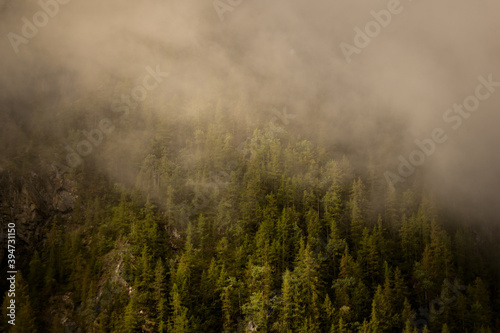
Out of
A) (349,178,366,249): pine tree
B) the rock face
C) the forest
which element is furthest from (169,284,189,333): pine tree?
the rock face

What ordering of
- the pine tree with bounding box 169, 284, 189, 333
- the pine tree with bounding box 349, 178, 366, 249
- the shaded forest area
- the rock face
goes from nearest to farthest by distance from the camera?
the pine tree with bounding box 169, 284, 189, 333
the shaded forest area
the pine tree with bounding box 349, 178, 366, 249
the rock face

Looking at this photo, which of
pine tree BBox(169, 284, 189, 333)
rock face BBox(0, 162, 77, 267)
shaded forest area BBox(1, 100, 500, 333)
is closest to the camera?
pine tree BBox(169, 284, 189, 333)

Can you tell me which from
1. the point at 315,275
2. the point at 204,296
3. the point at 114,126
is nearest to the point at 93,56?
the point at 114,126

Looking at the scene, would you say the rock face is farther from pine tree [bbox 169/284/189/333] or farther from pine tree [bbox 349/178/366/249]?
pine tree [bbox 349/178/366/249]

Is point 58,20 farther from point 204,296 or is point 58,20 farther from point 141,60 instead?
point 204,296

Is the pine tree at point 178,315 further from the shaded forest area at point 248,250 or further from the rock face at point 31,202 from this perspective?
the rock face at point 31,202

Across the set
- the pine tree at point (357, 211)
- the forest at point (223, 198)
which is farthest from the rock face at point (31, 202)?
the pine tree at point (357, 211)

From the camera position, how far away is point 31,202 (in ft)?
289

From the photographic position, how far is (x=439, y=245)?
76.2 meters

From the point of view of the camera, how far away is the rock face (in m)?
83.6

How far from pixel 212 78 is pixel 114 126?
4900 cm

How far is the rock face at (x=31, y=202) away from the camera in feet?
274

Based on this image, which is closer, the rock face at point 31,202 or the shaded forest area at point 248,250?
the shaded forest area at point 248,250

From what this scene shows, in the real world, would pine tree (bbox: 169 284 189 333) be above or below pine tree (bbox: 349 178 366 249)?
below
